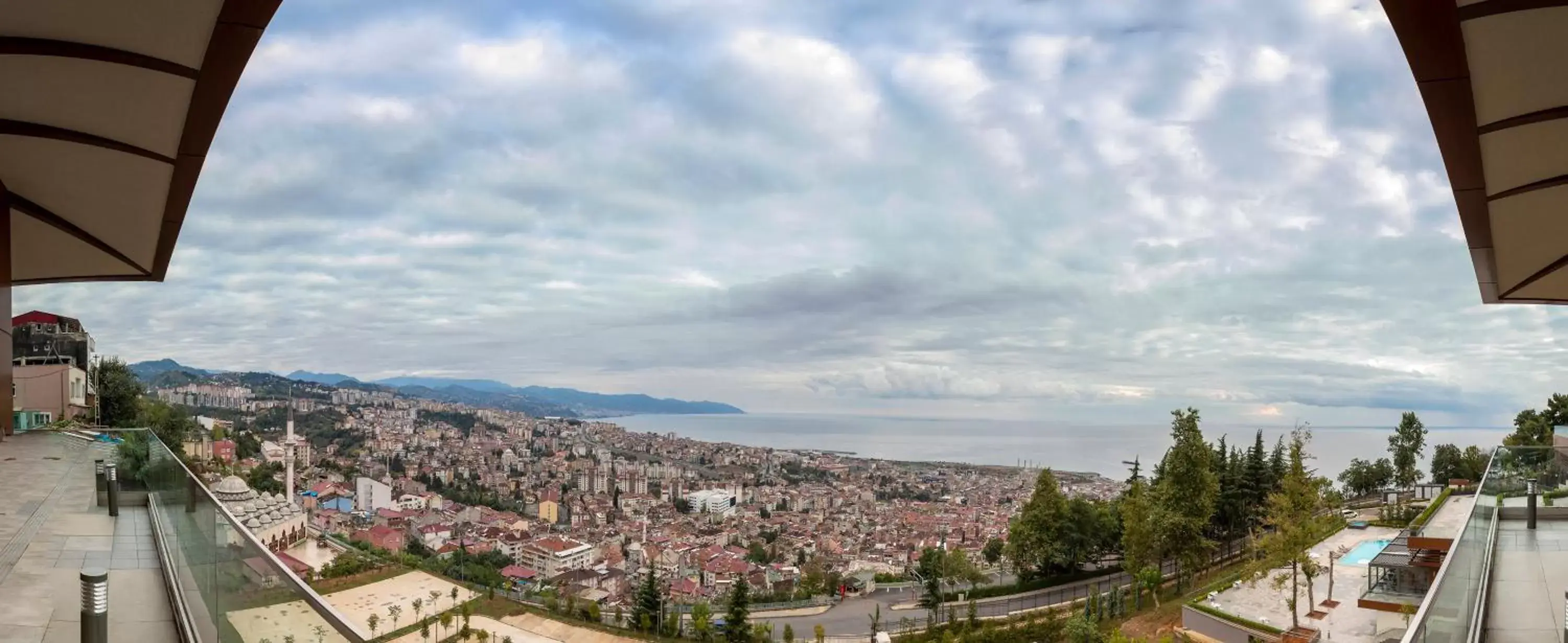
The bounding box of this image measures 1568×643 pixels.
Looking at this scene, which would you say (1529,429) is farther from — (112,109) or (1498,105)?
(112,109)

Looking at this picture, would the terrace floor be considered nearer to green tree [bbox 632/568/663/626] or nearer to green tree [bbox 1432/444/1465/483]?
green tree [bbox 1432/444/1465/483]

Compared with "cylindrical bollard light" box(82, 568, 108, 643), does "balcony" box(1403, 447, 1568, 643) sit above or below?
below

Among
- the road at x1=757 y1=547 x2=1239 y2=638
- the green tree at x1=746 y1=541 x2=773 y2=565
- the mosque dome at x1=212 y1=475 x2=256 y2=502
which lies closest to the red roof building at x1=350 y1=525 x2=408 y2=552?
the mosque dome at x1=212 y1=475 x2=256 y2=502

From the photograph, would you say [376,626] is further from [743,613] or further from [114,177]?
[114,177]

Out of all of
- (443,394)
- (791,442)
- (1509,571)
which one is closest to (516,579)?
Answer: (1509,571)

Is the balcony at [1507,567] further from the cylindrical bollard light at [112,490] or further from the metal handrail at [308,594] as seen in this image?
the cylindrical bollard light at [112,490]

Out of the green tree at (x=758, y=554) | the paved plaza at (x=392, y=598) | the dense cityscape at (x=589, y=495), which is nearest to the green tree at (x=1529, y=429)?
the dense cityscape at (x=589, y=495)

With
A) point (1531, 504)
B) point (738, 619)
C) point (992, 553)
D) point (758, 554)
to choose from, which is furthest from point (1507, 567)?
point (758, 554)
